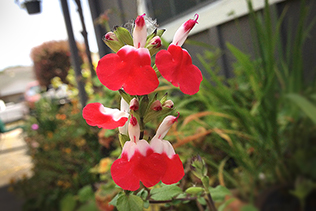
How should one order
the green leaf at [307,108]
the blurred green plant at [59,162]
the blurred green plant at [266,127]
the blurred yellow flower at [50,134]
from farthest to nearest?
the blurred yellow flower at [50,134]
the blurred green plant at [59,162]
the blurred green plant at [266,127]
the green leaf at [307,108]

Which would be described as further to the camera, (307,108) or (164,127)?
(307,108)

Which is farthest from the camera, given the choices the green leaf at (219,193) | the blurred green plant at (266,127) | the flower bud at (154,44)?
the blurred green plant at (266,127)

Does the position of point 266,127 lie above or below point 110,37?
below

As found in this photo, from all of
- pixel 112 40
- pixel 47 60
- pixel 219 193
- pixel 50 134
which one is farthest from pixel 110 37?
pixel 47 60

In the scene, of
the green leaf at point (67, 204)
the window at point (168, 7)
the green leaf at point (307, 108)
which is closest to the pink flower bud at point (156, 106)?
the green leaf at point (67, 204)

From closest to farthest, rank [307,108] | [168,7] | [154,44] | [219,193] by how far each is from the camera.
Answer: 1. [154,44]
2. [219,193]
3. [307,108]
4. [168,7]

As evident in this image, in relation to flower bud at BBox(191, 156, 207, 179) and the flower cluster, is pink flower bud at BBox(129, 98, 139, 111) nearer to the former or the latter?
the flower cluster

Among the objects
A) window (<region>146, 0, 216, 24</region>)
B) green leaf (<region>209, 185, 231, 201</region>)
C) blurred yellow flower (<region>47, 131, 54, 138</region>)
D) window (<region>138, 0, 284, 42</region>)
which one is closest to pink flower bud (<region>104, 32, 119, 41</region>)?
green leaf (<region>209, 185, 231, 201</region>)

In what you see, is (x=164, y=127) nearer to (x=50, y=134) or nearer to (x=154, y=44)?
(x=154, y=44)

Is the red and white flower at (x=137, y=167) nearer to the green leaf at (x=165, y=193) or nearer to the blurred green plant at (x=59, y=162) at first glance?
the green leaf at (x=165, y=193)
